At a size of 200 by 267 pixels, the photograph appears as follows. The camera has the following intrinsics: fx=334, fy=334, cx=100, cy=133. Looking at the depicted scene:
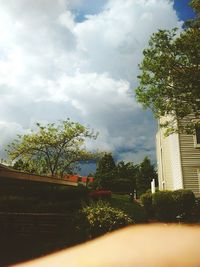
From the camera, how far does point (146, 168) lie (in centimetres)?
7281

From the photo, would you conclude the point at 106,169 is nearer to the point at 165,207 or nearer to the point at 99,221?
the point at 165,207

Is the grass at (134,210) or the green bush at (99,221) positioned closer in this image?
Result: the green bush at (99,221)

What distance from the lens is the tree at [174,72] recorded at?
60.3ft

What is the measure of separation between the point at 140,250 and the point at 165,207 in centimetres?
2018

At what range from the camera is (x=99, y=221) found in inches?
513

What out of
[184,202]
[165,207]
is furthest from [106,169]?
[184,202]

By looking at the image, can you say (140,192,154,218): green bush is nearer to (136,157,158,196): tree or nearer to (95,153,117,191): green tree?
(95,153,117,191): green tree

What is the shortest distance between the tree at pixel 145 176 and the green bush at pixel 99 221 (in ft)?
179

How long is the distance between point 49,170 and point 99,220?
117ft

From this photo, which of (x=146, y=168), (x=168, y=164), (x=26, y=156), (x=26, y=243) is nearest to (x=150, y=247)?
(x=26, y=243)

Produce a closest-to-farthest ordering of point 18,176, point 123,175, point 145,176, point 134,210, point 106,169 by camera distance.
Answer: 1. point 18,176
2. point 134,210
3. point 145,176
4. point 106,169
5. point 123,175

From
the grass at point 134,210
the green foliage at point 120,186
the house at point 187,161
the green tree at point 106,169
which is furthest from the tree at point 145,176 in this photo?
the house at point 187,161

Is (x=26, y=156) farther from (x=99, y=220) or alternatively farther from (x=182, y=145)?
(x=99, y=220)

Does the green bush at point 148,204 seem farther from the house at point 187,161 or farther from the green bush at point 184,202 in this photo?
the house at point 187,161
